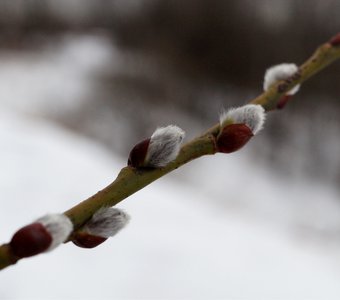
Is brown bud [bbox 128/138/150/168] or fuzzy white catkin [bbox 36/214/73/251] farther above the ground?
brown bud [bbox 128/138/150/168]

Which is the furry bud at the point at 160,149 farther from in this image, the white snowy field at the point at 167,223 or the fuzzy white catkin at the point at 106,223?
the white snowy field at the point at 167,223

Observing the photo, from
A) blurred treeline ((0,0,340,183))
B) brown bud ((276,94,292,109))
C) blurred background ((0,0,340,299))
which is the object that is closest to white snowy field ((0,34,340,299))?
blurred background ((0,0,340,299))

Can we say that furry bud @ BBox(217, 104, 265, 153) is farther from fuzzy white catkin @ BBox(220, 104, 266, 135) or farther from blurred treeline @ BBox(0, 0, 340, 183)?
blurred treeline @ BBox(0, 0, 340, 183)

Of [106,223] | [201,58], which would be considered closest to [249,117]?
[106,223]

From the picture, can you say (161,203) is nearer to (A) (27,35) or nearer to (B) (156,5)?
(B) (156,5)

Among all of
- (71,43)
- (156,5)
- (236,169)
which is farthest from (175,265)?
(71,43)

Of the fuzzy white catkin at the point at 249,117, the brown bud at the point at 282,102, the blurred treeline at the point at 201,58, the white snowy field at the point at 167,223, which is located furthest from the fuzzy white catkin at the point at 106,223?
the blurred treeline at the point at 201,58
